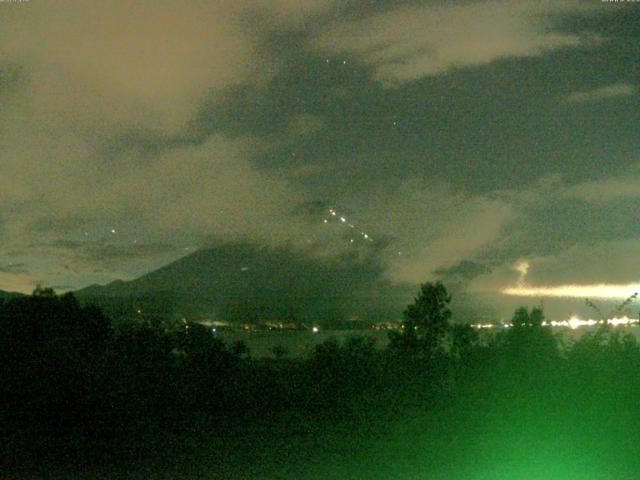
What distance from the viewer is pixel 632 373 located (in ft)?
47.3

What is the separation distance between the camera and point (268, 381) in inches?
650

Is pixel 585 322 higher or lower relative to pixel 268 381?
higher

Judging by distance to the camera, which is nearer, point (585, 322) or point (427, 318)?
point (585, 322)

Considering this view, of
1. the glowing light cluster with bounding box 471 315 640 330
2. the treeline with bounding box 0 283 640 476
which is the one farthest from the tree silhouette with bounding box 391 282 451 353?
the glowing light cluster with bounding box 471 315 640 330

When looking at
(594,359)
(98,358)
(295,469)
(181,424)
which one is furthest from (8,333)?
(594,359)

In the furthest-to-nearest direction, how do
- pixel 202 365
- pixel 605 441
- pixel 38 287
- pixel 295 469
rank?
pixel 38 287, pixel 202 365, pixel 605 441, pixel 295 469

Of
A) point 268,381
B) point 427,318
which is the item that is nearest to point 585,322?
point 427,318

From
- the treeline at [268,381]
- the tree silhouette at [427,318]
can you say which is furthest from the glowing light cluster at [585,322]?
the tree silhouette at [427,318]

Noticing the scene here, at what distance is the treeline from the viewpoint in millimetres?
13320

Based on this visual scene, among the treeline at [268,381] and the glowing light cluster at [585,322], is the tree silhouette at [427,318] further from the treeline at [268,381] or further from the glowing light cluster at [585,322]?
the glowing light cluster at [585,322]

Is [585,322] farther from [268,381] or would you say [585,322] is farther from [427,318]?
[268,381]

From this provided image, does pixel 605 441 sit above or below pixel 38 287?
below

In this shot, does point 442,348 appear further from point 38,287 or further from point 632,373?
point 38,287

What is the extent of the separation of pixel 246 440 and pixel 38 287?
44.6 ft
